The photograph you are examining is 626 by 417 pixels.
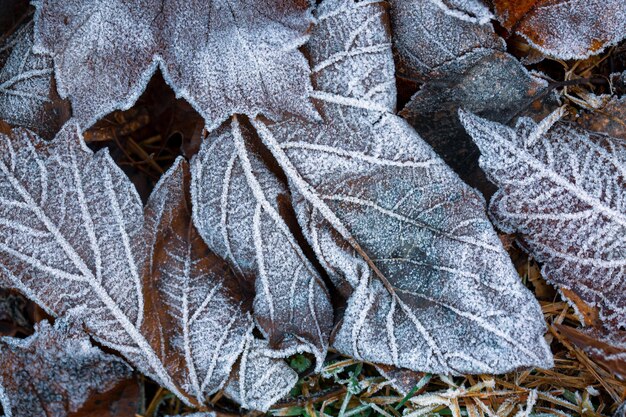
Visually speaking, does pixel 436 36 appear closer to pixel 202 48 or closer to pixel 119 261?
pixel 202 48

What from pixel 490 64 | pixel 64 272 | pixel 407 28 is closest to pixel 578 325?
pixel 490 64

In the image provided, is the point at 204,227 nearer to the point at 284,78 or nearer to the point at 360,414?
the point at 284,78

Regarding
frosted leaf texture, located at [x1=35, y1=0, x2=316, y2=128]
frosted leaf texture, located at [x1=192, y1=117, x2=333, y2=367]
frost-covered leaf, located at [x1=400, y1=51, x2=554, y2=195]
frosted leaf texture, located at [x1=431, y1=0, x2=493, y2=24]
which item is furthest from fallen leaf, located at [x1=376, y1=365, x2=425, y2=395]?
frosted leaf texture, located at [x1=431, y1=0, x2=493, y2=24]

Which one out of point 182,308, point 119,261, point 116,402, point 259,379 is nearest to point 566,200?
point 259,379

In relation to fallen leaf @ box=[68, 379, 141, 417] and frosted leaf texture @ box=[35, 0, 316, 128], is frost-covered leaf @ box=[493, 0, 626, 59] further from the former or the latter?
fallen leaf @ box=[68, 379, 141, 417]

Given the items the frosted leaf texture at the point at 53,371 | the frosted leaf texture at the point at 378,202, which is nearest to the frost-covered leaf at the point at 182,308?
the frosted leaf texture at the point at 53,371

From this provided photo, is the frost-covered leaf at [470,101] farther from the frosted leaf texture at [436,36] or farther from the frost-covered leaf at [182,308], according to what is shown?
the frost-covered leaf at [182,308]
